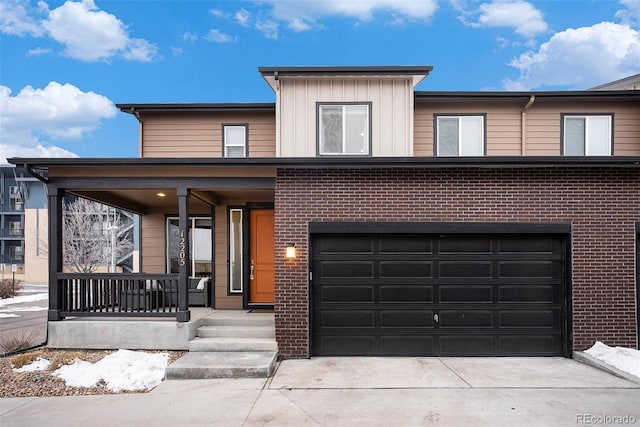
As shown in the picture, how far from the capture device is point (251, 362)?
6227mm

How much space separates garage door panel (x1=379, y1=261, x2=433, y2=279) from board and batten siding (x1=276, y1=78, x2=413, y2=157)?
8.53ft

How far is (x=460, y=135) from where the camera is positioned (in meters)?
9.75

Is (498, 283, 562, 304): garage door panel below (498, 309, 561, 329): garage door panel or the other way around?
the other way around

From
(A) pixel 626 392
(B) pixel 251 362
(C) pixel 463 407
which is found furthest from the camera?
(B) pixel 251 362

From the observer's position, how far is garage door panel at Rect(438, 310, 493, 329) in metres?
7.13

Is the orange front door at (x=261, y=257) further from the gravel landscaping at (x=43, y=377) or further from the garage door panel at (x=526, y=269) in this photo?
the garage door panel at (x=526, y=269)

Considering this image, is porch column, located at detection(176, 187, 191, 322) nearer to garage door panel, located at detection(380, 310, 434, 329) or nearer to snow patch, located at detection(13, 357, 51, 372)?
snow patch, located at detection(13, 357, 51, 372)

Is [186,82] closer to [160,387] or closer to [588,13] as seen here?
[588,13]

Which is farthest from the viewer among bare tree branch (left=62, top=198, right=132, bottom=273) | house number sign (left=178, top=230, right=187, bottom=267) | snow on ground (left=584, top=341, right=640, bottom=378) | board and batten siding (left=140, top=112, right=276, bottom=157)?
bare tree branch (left=62, top=198, right=132, bottom=273)

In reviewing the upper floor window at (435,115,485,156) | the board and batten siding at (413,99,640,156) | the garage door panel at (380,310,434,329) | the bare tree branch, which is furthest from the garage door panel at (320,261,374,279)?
the bare tree branch

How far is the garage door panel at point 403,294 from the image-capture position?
718 centimetres

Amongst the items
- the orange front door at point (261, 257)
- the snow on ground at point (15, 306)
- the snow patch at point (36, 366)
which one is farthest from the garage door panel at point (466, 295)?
the snow on ground at point (15, 306)

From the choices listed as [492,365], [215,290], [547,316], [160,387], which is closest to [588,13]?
[547,316]

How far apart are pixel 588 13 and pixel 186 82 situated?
55376 millimetres
